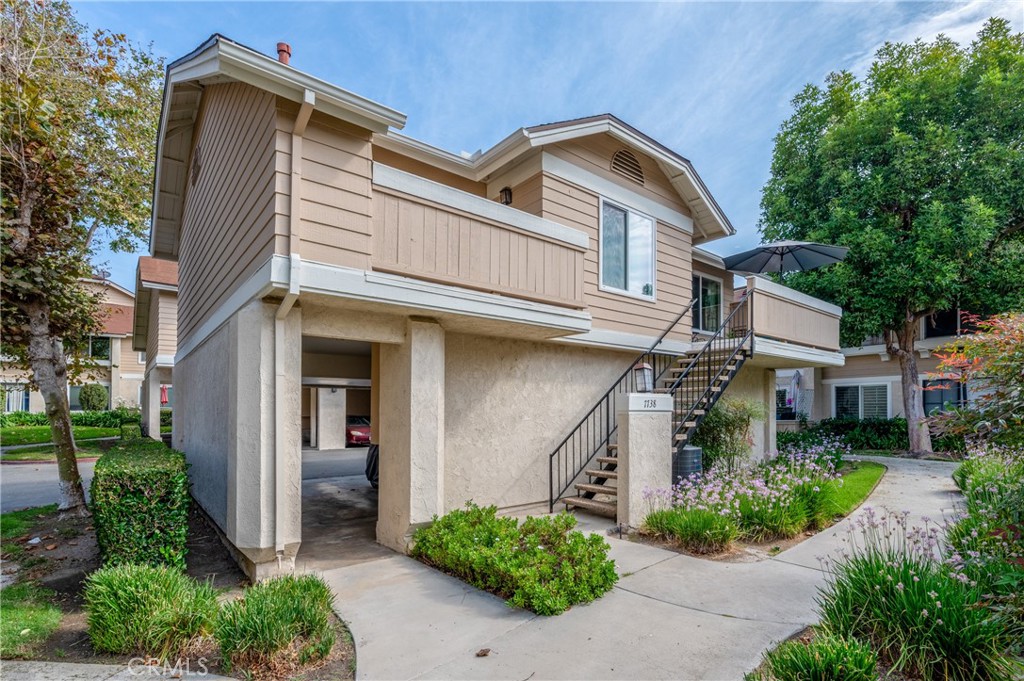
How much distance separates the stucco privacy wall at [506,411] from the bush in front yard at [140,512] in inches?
124

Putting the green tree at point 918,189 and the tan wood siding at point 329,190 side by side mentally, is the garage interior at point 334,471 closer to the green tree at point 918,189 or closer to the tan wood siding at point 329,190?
the tan wood siding at point 329,190

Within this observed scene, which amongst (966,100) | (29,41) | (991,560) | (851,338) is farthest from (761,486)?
(966,100)

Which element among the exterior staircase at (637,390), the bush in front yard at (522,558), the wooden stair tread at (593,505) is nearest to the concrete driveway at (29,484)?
the bush in front yard at (522,558)

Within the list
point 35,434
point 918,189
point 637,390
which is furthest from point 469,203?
point 35,434

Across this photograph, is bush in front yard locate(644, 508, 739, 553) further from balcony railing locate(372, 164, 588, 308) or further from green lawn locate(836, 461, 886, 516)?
balcony railing locate(372, 164, 588, 308)

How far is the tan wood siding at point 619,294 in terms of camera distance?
8.52 metres

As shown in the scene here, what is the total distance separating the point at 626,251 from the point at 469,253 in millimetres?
4381

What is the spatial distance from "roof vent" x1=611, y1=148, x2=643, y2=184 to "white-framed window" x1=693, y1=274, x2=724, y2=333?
4.40 m

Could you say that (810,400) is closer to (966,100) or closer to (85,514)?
(966,100)

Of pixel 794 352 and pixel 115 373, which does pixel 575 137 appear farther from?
pixel 115 373

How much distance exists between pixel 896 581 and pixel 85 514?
435 inches

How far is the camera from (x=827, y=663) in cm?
290

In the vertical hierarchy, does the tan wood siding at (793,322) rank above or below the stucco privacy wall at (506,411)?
above

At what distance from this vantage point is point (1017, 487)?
4.06m
